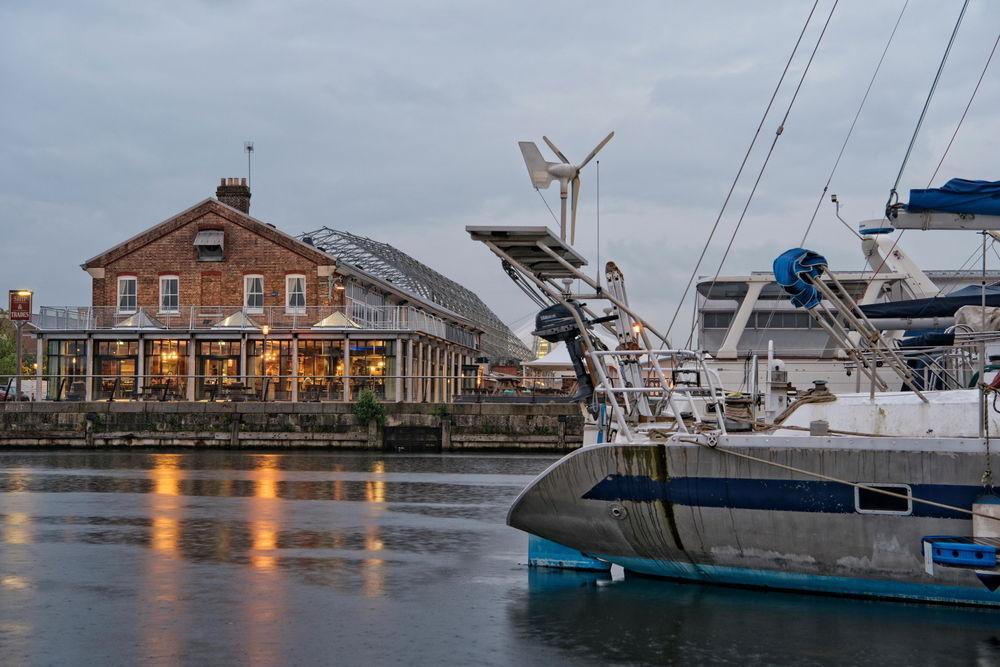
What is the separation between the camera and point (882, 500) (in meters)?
13.0

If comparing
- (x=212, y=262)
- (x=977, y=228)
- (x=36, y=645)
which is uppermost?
(x=212, y=262)

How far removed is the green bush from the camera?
2030 inches

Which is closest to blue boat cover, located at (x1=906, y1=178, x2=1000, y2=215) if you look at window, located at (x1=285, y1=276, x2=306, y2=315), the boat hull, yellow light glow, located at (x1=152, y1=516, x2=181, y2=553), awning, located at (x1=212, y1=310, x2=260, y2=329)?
the boat hull

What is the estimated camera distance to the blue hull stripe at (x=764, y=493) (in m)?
12.7

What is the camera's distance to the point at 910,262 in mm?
34250

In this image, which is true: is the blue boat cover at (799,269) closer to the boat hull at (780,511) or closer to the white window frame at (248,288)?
the boat hull at (780,511)

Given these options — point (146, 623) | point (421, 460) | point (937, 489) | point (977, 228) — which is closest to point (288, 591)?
point (146, 623)

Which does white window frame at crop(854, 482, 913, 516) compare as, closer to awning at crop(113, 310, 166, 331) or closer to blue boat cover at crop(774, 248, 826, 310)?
blue boat cover at crop(774, 248, 826, 310)

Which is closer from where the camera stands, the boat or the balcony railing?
the boat

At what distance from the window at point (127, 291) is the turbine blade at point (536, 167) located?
52644mm

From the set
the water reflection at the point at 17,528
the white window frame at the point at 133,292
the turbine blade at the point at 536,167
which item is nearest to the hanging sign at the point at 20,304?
the white window frame at the point at 133,292

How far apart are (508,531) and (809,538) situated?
331 inches

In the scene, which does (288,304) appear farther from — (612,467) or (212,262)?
(612,467)

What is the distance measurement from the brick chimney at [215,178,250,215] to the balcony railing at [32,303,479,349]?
297 inches
